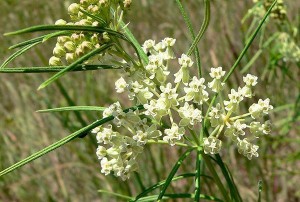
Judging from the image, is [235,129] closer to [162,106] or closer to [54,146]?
[162,106]

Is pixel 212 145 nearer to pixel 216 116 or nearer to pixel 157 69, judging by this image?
pixel 216 116

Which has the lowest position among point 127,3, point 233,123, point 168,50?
point 233,123

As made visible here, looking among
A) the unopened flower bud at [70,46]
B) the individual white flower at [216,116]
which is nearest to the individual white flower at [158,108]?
the individual white flower at [216,116]

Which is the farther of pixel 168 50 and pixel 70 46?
pixel 168 50

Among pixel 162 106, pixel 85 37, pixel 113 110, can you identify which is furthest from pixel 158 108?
pixel 85 37

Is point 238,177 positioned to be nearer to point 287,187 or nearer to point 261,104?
point 287,187

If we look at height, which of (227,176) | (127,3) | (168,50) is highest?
(127,3)

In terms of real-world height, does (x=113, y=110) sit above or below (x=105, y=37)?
below

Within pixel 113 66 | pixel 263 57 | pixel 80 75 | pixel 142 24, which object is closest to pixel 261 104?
pixel 113 66

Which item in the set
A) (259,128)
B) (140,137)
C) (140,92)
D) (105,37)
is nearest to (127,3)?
(105,37)
